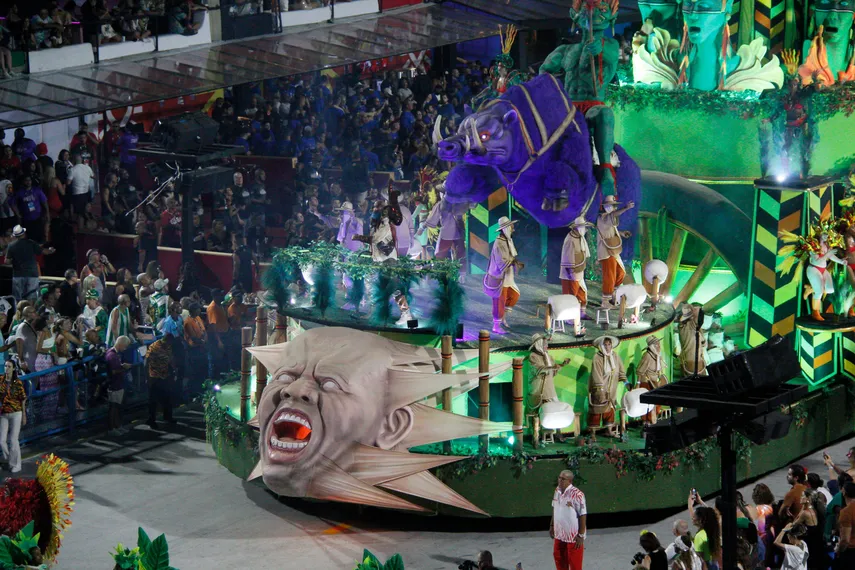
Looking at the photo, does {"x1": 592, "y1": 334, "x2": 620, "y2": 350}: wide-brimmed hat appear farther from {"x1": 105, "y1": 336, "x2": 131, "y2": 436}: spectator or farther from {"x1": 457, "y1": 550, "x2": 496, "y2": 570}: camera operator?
{"x1": 105, "y1": 336, "x2": 131, "y2": 436}: spectator

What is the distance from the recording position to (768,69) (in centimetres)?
2108

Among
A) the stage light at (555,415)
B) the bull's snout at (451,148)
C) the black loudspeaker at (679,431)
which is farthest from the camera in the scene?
the bull's snout at (451,148)

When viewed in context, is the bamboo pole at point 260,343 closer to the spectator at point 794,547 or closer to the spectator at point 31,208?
the spectator at point 31,208

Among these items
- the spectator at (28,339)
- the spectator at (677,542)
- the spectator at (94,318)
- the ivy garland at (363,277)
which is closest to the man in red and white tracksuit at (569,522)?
the spectator at (677,542)

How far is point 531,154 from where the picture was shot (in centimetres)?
1886

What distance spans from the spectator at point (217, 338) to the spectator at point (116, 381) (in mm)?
1170

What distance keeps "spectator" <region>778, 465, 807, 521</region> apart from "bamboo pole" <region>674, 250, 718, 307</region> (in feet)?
Answer: 19.4

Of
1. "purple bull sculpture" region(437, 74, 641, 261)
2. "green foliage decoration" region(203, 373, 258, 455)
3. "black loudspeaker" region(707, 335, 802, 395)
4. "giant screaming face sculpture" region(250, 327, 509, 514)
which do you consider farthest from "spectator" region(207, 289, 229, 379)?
"black loudspeaker" region(707, 335, 802, 395)

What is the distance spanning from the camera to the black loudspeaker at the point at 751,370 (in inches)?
458

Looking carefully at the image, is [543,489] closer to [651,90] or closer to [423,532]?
[423,532]

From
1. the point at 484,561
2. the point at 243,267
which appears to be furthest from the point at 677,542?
the point at 243,267

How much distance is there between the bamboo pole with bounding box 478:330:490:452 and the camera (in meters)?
17.3

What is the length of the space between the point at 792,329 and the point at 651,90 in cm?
357

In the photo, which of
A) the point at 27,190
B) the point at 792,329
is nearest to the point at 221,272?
the point at 27,190
